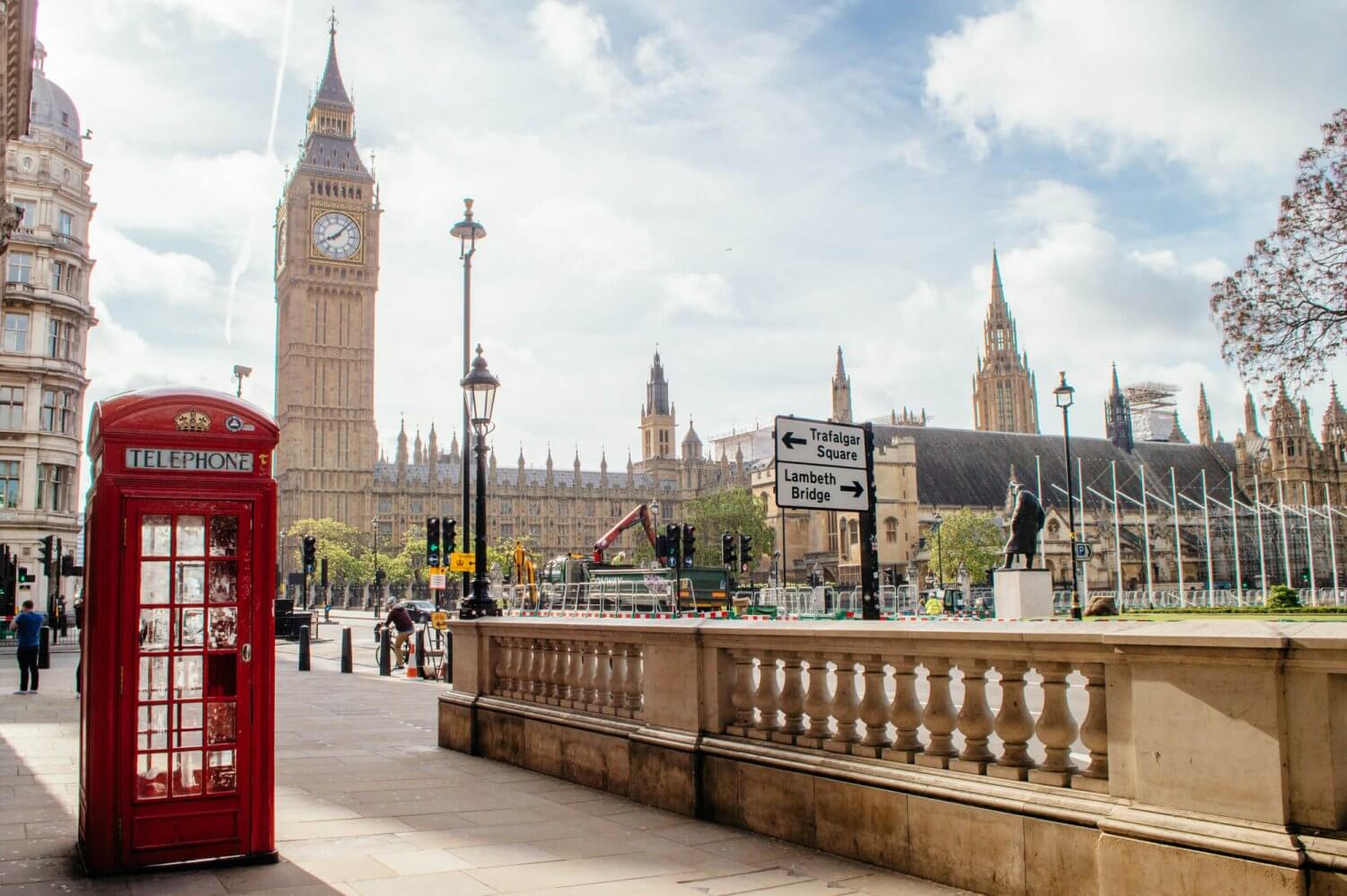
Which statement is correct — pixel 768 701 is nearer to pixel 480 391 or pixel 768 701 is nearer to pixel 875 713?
pixel 875 713

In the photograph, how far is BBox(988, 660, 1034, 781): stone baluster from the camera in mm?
5316

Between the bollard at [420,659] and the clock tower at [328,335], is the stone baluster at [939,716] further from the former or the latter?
the clock tower at [328,335]

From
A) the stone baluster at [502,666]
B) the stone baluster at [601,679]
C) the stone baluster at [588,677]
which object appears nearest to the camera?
the stone baluster at [601,679]

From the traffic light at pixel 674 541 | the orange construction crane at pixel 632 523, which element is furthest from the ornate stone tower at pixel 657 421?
the traffic light at pixel 674 541

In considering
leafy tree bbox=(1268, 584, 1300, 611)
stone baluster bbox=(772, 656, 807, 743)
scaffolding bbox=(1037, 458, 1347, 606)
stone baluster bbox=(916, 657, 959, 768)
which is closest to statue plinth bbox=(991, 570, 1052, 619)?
stone baluster bbox=(772, 656, 807, 743)

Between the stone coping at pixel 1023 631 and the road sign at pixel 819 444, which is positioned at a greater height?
the road sign at pixel 819 444

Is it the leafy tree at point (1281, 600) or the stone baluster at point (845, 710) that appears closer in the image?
the stone baluster at point (845, 710)

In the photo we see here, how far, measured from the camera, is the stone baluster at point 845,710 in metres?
6.30

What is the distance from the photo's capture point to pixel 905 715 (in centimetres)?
600

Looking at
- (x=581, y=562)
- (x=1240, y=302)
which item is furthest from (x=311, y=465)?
(x=1240, y=302)

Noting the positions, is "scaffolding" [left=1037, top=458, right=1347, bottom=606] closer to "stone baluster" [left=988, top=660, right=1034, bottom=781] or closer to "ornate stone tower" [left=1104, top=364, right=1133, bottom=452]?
"ornate stone tower" [left=1104, top=364, right=1133, bottom=452]

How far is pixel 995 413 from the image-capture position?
121 metres

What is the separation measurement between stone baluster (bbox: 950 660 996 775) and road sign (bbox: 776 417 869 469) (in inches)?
85.6

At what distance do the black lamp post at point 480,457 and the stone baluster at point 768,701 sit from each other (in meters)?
7.33
